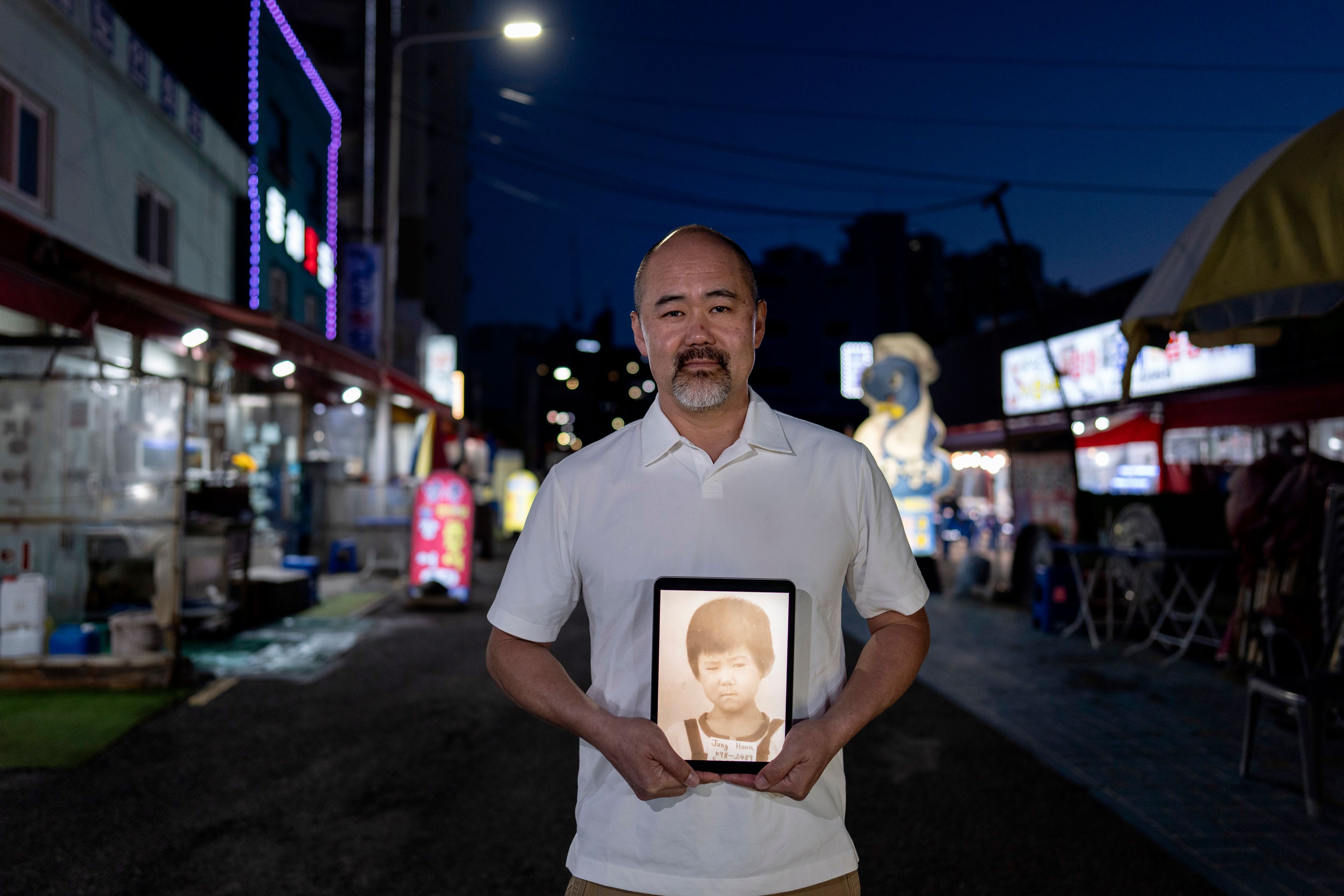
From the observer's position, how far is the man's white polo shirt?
1.65 metres

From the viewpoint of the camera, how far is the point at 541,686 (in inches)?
65.2

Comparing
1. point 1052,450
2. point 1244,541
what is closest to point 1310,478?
point 1244,541

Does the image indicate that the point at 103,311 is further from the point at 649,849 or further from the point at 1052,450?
the point at 1052,450

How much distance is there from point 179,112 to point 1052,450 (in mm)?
14538

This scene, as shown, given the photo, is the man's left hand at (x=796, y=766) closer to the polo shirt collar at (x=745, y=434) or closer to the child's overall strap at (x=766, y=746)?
the child's overall strap at (x=766, y=746)

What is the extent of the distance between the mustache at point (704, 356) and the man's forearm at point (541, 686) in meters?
0.68

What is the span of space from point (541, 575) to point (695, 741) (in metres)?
0.48

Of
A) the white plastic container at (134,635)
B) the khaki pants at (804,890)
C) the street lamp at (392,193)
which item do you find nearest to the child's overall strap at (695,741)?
the khaki pants at (804,890)

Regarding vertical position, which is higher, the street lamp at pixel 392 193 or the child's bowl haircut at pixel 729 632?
the street lamp at pixel 392 193

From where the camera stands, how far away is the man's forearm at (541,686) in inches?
62.7

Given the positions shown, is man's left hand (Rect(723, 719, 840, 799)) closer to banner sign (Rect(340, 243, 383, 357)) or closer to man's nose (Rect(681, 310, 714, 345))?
man's nose (Rect(681, 310, 714, 345))

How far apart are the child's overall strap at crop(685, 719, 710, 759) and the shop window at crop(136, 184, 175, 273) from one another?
1323 cm

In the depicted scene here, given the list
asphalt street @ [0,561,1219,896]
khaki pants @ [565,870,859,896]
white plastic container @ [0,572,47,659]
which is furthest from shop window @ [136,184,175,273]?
khaki pants @ [565,870,859,896]

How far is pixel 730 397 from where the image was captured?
1.82m
